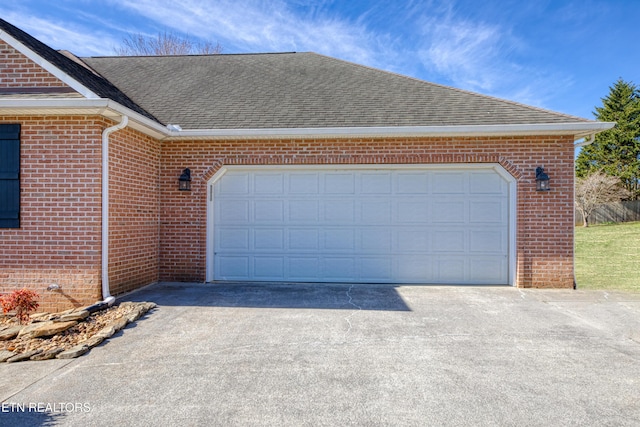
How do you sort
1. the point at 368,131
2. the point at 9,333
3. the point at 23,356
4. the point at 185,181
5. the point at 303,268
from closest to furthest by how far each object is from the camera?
the point at 23,356, the point at 9,333, the point at 368,131, the point at 185,181, the point at 303,268

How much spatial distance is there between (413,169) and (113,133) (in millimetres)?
5432

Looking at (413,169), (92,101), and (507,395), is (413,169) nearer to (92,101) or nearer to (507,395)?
(507,395)

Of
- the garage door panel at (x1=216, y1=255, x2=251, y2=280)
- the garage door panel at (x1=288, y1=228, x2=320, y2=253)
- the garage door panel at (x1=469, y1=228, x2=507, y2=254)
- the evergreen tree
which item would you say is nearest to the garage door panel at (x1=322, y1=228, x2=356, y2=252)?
the garage door panel at (x1=288, y1=228, x2=320, y2=253)

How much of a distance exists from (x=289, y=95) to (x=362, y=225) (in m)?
3.41

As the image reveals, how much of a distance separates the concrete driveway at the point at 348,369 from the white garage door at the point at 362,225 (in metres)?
1.53

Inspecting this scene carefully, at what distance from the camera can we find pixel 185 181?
742cm

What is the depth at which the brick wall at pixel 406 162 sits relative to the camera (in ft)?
22.7

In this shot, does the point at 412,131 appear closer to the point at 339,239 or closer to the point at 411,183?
the point at 411,183

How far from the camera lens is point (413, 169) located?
7355mm

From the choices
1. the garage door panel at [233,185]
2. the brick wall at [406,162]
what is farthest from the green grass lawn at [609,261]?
the garage door panel at [233,185]

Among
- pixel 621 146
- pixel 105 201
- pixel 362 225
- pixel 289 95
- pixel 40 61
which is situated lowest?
pixel 362 225

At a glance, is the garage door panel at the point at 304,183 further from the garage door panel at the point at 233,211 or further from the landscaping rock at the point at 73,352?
the landscaping rock at the point at 73,352

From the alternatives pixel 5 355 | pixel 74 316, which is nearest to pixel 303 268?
pixel 74 316

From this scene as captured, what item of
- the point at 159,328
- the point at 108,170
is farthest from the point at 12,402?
the point at 108,170
